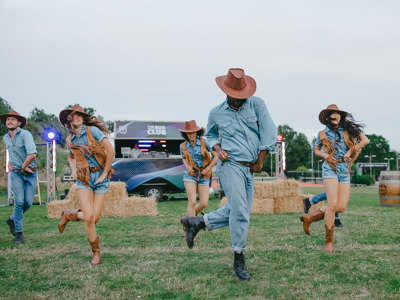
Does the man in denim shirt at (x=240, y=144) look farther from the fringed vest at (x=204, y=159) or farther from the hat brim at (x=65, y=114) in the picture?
the fringed vest at (x=204, y=159)

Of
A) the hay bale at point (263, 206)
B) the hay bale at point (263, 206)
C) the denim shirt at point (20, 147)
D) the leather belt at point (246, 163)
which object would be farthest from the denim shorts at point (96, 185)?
the hay bale at point (263, 206)

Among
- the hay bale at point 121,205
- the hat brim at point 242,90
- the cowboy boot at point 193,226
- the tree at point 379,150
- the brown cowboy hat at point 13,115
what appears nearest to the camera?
the hat brim at point 242,90

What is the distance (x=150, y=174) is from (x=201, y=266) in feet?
39.3

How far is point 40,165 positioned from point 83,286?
3270 cm

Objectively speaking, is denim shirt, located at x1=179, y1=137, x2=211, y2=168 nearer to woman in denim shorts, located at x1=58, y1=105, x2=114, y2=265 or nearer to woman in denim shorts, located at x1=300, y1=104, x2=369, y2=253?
woman in denim shorts, located at x1=300, y1=104, x2=369, y2=253

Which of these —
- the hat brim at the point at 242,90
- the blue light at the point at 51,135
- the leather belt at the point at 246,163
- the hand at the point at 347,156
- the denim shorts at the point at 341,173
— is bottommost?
the denim shorts at the point at 341,173

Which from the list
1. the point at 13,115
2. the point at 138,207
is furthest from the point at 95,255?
the point at 138,207

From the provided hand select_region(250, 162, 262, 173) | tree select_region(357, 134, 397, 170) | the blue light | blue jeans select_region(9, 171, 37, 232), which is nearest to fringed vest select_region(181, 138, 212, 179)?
blue jeans select_region(9, 171, 37, 232)

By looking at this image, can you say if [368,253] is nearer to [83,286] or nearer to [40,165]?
[83,286]

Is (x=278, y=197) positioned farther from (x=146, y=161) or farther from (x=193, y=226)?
(x=193, y=226)

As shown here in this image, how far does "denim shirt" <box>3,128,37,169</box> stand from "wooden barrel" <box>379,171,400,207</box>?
10.2 meters

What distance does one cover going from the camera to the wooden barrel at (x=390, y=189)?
41.4ft

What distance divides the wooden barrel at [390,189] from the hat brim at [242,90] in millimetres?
9900

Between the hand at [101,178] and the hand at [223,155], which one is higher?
the hand at [223,155]
